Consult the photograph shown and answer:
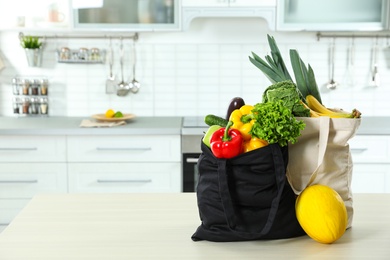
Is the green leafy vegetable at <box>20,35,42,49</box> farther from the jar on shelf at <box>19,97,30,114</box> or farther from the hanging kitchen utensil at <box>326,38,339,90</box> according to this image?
the hanging kitchen utensil at <box>326,38,339,90</box>

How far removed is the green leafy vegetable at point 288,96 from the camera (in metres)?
1.40

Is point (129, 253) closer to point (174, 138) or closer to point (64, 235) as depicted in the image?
point (64, 235)

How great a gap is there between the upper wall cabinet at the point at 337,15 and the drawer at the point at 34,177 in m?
1.62

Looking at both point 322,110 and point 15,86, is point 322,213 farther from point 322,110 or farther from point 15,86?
point 15,86

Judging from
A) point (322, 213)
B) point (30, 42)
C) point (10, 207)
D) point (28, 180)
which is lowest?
point (10, 207)

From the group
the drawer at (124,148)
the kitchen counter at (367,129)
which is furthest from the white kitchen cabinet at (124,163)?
the kitchen counter at (367,129)

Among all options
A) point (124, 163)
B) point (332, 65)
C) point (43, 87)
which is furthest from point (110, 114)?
point (332, 65)

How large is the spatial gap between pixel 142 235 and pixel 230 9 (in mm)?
2189

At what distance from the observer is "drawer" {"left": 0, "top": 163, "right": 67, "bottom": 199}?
3293 mm

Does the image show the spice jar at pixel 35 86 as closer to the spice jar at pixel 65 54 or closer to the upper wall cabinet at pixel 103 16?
the spice jar at pixel 65 54

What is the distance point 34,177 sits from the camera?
3303 millimetres

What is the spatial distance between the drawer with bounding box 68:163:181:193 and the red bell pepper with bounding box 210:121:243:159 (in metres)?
1.93

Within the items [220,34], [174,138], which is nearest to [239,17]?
[220,34]

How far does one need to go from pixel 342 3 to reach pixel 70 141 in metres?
1.82
